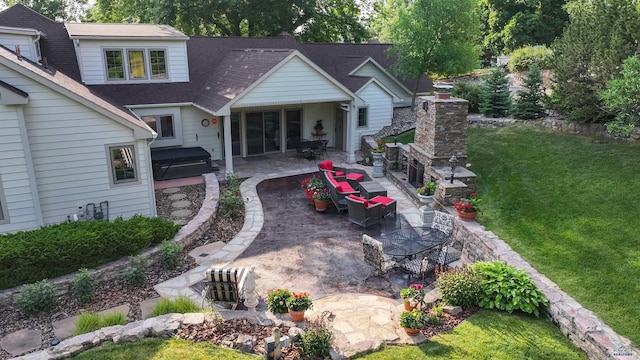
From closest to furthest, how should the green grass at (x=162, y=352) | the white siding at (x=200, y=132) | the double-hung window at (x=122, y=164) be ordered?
the green grass at (x=162, y=352), the double-hung window at (x=122, y=164), the white siding at (x=200, y=132)

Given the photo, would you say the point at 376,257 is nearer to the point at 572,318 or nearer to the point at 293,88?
the point at 572,318

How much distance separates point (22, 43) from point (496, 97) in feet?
61.0

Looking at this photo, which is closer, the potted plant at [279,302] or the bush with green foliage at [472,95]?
the potted plant at [279,302]

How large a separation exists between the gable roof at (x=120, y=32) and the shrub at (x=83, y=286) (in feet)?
37.6

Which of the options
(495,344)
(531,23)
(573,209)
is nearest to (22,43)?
(495,344)

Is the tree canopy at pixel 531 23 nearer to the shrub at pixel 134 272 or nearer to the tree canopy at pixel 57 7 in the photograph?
the shrub at pixel 134 272

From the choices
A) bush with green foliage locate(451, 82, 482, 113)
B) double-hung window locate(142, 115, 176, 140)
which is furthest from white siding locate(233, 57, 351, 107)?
bush with green foliage locate(451, 82, 482, 113)

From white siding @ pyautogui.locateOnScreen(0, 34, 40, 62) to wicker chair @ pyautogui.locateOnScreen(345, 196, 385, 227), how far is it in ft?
38.6

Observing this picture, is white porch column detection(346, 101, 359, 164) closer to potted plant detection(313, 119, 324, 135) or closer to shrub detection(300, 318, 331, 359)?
potted plant detection(313, 119, 324, 135)

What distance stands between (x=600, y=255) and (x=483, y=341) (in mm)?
3865

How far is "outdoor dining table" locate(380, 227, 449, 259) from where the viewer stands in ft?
32.7

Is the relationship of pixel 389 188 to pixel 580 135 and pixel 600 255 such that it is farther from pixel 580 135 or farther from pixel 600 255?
pixel 600 255

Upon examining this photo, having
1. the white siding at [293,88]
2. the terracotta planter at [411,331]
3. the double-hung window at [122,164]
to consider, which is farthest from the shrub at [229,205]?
the terracotta planter at [411,331]

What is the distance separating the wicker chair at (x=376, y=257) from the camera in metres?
9.80
